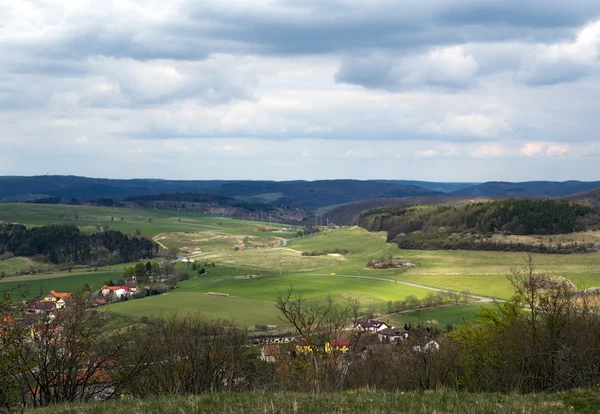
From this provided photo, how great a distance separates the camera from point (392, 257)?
17112cm

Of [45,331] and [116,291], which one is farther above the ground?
[45,331]

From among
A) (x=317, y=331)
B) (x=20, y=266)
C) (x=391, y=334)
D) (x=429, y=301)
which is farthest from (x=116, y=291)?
(x=317, y=331)

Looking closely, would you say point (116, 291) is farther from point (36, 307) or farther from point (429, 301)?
point (36, 307)

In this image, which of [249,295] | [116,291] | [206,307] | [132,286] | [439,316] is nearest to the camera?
[439,316]

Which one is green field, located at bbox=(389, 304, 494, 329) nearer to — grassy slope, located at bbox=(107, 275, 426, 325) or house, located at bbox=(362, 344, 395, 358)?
grassy slope, located at bbox=(107, 275, 426, 325)

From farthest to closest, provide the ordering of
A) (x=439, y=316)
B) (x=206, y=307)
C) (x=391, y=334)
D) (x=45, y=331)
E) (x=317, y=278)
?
1. (x=317, y=278)
2. (x=206, y=307)
3. (x=439, y=316)
4. (x=391, y=334)
5. (x=45, y=331)

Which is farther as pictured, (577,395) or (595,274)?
(595,274)

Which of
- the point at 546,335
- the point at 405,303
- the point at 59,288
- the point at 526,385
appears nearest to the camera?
the point at 526,385

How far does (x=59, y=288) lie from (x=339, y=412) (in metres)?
124

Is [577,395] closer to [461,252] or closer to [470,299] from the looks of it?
[470,299]

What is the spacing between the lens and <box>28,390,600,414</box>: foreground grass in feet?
50.4

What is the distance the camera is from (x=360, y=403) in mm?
16156

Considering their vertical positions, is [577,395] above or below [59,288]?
above

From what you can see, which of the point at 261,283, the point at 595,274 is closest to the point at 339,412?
the point at 261,283
